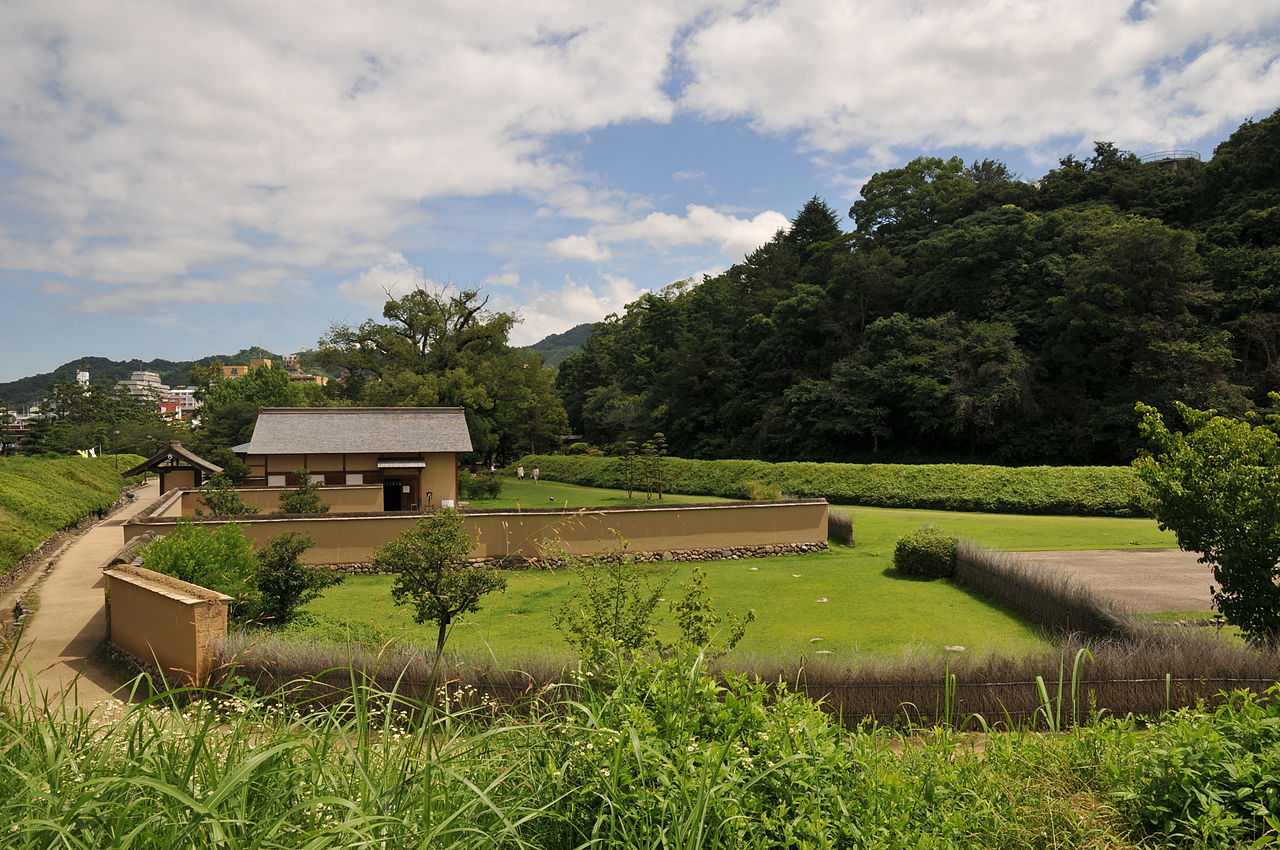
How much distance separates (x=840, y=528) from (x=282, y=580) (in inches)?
552

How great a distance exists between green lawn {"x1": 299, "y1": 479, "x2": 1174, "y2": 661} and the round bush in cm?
43

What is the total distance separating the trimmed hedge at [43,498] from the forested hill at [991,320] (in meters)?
35.0

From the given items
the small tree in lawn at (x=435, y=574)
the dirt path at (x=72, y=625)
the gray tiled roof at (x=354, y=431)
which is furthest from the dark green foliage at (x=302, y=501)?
the small tree in lawn at (x=435, y=574)

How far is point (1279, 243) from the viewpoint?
34.9m

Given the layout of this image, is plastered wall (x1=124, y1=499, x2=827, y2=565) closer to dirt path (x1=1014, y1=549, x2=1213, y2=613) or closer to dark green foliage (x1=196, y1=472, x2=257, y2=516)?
dark green foliage (x1=196, y1=472, x2=257, y2=516)

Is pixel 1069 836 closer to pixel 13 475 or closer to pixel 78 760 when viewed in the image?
pixel 78 760

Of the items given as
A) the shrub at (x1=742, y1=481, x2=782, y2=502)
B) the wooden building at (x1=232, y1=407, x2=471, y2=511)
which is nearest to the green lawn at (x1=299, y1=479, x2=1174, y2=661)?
the shrub at (x1=742, y1=481, x2=782, y2=502)

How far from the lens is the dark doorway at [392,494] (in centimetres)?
2648

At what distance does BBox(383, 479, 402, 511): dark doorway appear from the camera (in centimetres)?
2648

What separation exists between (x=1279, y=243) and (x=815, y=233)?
101 ft

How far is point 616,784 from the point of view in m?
2.56

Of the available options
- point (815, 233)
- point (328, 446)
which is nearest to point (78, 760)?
point (328, 446)

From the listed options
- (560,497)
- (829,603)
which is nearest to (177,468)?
(560,497)

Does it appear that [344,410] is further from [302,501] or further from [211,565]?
[211,565]
